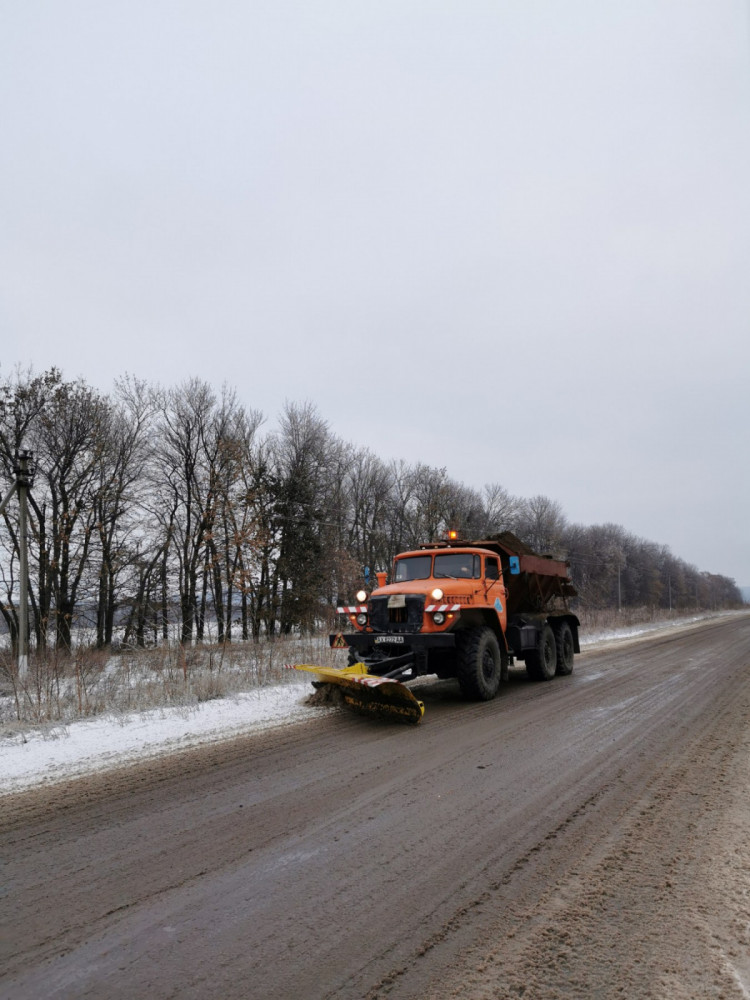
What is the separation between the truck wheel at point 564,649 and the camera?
12.8 metres

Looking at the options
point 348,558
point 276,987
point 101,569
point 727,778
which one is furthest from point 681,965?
point 348,558

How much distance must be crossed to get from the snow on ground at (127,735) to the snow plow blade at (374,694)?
0.52m

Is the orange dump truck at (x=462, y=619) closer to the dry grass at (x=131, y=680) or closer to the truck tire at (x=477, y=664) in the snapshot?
the truck tire at (x=477, y=664)

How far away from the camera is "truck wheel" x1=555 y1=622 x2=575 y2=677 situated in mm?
12836

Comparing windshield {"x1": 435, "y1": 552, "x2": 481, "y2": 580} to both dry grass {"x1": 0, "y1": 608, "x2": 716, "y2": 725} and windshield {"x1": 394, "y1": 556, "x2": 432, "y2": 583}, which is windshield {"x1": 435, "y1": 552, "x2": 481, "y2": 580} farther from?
dry grass {"x1": 0, "y1": 608, "x2": 716, "y2": 725}

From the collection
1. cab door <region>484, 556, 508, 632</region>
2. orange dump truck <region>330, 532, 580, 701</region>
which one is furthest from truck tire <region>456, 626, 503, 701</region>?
cab door <region>484, 556, 508, 632</region>

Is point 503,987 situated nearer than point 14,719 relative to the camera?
Yes

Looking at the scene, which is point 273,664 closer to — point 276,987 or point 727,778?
point 727,778

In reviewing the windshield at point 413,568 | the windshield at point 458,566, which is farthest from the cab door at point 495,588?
the windshield at point 413,568

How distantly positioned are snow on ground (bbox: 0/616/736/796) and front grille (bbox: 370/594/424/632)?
1.64 m

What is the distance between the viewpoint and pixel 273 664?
12891 millimetres

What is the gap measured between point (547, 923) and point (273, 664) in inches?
410

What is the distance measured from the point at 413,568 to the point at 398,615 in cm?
173

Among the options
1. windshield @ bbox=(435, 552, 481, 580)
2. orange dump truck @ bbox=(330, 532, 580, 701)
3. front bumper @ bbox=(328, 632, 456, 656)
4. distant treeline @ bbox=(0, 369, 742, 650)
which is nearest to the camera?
front bumper @ bbox=(328, 632, 456, 656)
